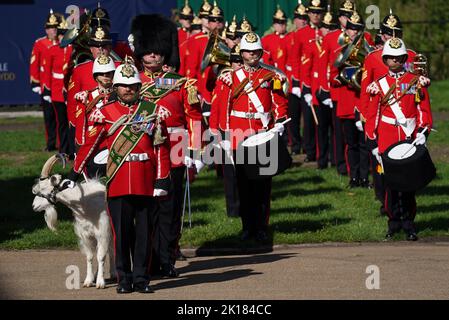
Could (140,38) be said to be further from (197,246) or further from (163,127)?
(197,246)

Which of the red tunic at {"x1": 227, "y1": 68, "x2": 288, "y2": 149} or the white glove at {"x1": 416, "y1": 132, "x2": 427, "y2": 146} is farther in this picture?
the red tunic at {"x1": 227, "y1": 68, "x2": 288, "y2": 149}

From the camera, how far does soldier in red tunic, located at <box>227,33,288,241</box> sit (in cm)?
1530

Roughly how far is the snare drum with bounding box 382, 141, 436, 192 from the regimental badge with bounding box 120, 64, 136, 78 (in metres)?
3.45

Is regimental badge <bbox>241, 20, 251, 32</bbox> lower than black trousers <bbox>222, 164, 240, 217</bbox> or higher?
higher

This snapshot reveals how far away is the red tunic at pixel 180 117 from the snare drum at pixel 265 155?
3.88ft

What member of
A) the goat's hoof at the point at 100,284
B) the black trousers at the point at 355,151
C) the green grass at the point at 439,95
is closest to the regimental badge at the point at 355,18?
the black trousers at the point at 355,151

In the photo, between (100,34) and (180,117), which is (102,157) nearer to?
(180,117)

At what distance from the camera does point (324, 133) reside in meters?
21.4

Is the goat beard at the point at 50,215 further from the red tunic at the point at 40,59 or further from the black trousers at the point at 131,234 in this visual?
the red tunic at the point at 40,59

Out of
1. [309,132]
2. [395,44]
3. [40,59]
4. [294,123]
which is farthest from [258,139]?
[40,59]


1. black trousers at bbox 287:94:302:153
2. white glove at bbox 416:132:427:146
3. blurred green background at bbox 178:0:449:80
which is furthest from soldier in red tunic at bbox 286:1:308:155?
blurred green background at bbox 178:0:449:80

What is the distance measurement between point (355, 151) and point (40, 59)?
6.41 metres

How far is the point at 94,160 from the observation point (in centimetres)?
1354

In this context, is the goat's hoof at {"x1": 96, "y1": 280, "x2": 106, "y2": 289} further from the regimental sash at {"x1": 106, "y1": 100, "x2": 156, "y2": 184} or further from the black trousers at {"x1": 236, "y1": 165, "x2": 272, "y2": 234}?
the black trousers at {"x1": 236, "y1": 165, "x2": 272, "y2": 234}
